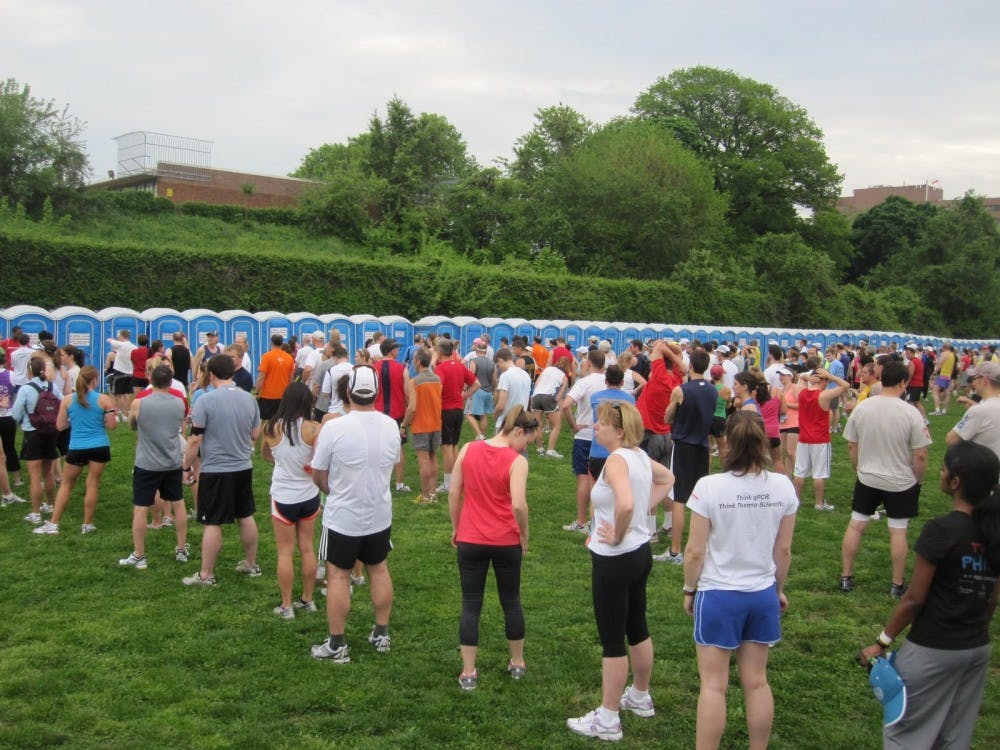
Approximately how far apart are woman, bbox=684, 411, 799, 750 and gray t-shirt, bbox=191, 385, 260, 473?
12.9 ft

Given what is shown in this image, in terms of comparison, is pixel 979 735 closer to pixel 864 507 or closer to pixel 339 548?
pixel 864 507

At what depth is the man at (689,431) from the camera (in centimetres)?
725

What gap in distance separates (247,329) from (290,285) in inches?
223

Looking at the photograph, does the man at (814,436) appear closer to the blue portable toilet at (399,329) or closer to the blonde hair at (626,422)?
the blonde hair at (626,422)

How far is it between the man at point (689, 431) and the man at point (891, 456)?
1256mm

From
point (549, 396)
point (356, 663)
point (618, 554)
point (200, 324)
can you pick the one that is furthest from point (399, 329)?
point (618, 554)

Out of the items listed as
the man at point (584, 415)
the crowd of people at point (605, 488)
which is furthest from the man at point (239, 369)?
the man at point (584, 415)

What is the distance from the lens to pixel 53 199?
29938 millimetres

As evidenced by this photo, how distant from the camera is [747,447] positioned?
12.1 ft

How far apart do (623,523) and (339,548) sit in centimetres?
193

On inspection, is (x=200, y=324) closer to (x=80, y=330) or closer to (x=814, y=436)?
(x=80, y=330)

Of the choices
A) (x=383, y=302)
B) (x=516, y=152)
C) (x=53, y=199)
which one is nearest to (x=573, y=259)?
(x=516, y=152)

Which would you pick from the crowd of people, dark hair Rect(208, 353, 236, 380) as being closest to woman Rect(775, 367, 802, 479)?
the crowd of people

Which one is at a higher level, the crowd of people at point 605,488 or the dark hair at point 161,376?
the dark hair at point 161,376
